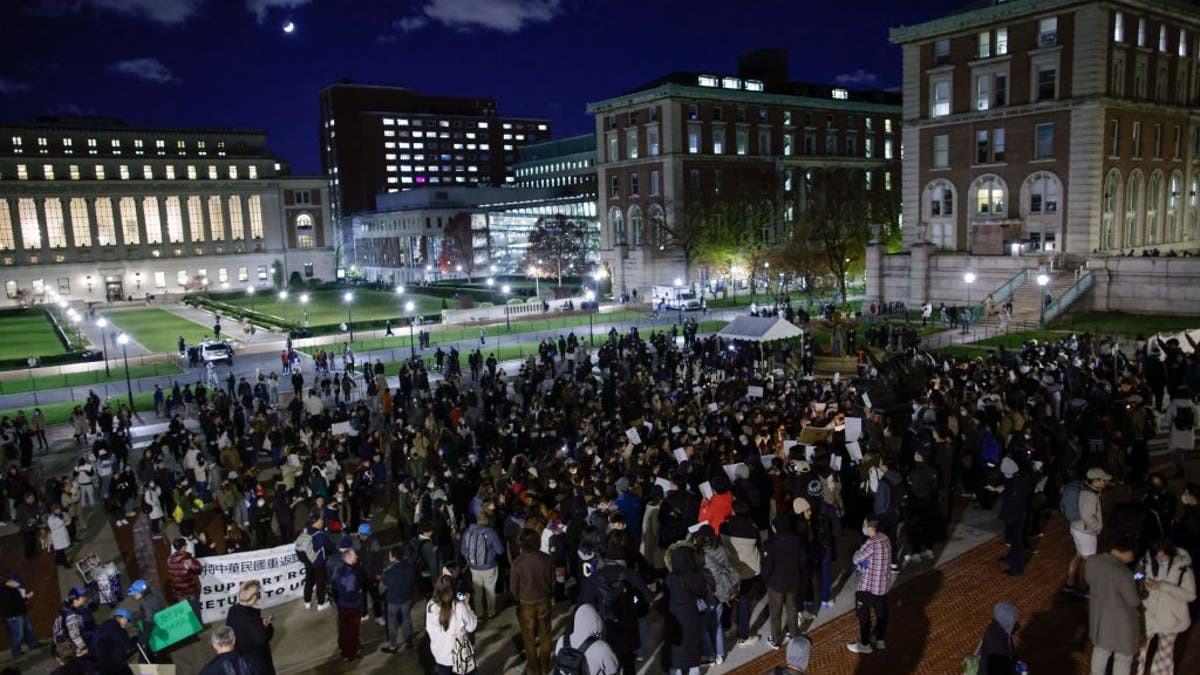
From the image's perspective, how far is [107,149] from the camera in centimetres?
→ 12200

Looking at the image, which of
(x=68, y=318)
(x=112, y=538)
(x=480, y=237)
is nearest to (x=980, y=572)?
(x=112, y=538)

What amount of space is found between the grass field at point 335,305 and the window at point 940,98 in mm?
41183

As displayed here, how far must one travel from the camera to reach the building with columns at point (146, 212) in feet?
375

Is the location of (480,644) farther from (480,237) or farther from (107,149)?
(107,149)

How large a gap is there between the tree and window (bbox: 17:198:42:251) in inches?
2583

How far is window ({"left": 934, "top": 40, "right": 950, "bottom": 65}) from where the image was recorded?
5734cm

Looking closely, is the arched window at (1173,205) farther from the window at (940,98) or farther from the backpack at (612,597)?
the backpack at (612,597)

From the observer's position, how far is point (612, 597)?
30.5 ft

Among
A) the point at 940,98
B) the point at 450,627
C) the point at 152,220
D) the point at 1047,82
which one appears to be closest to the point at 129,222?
the point at 152,220

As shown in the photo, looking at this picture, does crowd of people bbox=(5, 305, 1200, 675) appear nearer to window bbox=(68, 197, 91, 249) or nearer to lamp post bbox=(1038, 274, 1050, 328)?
lamp post bbox=(1038, 274, 1050, 328)

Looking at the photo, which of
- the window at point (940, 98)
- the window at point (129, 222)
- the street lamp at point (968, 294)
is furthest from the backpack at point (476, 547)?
the window at point (129, 222)

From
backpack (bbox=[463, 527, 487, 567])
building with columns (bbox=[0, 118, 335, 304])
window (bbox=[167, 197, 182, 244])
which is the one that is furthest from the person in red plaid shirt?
window (bbox=[167, 197, 182, 244])

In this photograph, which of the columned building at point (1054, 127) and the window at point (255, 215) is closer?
the columned building at point (1054, 127)

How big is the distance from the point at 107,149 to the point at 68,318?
46.6 m
